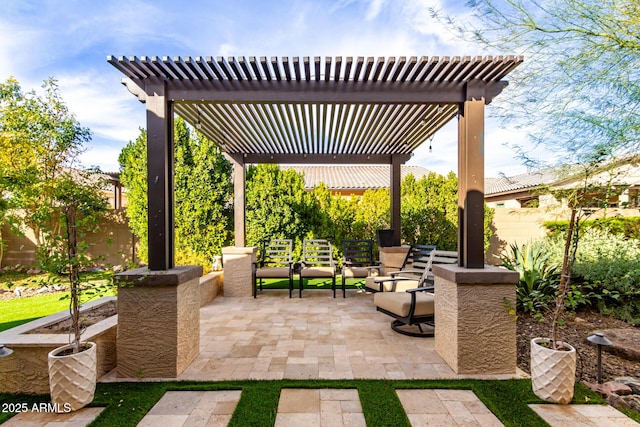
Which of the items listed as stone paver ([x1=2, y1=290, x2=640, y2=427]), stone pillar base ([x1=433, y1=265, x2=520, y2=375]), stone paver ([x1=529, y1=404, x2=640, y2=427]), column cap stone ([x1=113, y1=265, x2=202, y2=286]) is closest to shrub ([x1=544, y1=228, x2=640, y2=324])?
stone pillar base ([x1=433, y1=265, x2=520, y2=375])

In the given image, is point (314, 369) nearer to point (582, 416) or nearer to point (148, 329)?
point (148, 329)

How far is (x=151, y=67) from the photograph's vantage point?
9.52ft

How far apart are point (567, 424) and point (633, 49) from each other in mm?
3680

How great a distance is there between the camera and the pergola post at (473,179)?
9.87ft

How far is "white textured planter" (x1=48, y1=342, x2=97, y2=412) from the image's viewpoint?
2.15 metres

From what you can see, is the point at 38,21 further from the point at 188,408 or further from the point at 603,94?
the point at 603,94

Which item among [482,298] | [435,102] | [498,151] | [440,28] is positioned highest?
[440,28]

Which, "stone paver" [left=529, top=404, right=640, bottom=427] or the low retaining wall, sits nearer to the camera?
"stone paver" [left=529, top=404, right=640, bottom=427]

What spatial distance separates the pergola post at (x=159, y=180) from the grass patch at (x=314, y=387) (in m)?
1.04

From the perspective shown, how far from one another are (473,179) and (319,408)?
2.44 metres

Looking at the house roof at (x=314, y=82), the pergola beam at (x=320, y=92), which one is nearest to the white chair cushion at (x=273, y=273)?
the house roof at (x=314, y=82)

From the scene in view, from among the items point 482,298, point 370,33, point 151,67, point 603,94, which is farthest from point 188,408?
point 603,94

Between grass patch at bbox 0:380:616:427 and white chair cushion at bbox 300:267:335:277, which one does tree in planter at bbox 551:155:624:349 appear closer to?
grass patch at bbox 0:380:616:427

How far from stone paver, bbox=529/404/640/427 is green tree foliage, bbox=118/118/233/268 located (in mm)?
6293
